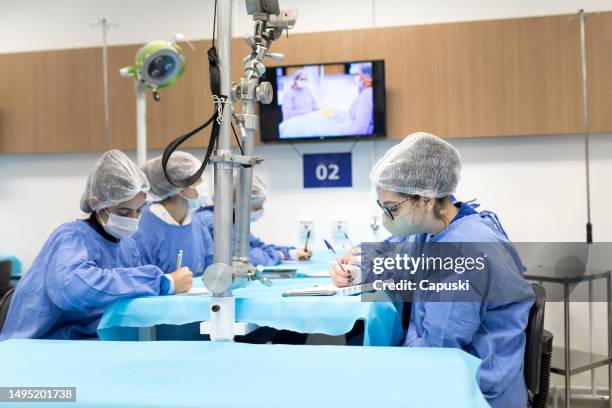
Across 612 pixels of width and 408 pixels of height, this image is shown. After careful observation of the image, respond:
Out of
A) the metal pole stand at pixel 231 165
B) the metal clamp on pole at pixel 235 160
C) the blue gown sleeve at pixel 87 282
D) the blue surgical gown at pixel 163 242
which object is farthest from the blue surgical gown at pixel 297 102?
the metal clamp on pole at pixel 235 160

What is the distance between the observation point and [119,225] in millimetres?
2250

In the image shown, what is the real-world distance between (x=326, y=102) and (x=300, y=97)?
0.18 meters

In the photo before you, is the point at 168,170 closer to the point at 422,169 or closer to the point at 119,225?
the point at 119,225

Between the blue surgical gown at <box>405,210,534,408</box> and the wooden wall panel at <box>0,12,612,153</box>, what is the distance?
2515mm

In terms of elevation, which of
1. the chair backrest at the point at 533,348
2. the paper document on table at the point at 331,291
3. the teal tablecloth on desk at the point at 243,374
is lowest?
the chair backrest at the point at 533,348

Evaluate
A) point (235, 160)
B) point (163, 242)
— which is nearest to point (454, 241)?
point (235, 160)

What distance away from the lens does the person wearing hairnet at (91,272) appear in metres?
1.93

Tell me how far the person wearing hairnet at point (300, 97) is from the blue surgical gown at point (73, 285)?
1992 millimetres

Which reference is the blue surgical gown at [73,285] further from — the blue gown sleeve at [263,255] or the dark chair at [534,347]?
the dark chair at [534,347]

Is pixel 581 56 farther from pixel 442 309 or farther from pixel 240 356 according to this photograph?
pixel 240 356

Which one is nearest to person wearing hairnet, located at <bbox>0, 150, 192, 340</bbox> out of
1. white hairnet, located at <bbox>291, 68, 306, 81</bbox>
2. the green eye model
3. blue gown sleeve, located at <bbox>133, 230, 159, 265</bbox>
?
blue gown sleeve, located at <bbox>133, 230, 159, 265</bbox>

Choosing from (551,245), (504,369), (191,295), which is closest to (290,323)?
(191,295)

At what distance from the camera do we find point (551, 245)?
3957 mm

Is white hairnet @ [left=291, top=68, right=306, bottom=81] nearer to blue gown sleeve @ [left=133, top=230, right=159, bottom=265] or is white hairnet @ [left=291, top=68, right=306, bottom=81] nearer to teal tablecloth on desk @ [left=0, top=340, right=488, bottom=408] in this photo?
blue gown sleeve @ [left=133, top=230, right=159, bottom=265]
